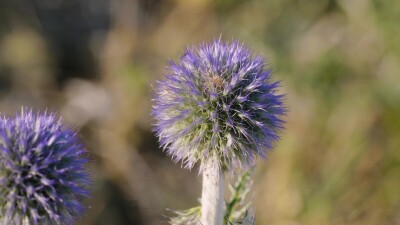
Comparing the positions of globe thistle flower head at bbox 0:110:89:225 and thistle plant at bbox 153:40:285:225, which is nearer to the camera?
globe thistle flower head at bbox 0:110:89:225

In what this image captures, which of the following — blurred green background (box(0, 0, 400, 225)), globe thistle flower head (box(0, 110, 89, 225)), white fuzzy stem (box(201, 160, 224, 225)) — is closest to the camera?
globe thistle flower head (box(0, 110, 89, 225))

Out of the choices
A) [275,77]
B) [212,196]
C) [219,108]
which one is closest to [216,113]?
[219,108]

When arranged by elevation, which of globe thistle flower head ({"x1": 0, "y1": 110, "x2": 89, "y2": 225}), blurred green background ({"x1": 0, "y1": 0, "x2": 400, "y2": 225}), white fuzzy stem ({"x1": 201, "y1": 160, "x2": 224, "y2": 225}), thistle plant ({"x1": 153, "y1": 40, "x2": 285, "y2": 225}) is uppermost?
blurred green background ({"x1": 0, "y1": 0, "x2": 400, "y2": 225})

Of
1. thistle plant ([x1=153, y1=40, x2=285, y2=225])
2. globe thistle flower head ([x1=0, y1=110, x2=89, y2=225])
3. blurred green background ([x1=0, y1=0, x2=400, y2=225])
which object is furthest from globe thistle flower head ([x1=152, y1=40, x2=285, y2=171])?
blurred green background ([x1=0, y1=0, x2=400, y2=225])

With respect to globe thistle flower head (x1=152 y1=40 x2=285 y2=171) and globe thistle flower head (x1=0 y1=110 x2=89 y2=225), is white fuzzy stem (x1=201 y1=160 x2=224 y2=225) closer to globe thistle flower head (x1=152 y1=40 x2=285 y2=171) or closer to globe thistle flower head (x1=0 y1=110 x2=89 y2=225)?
globe thistle flower head (x1=152 y1=40 x2=285 y2=171)

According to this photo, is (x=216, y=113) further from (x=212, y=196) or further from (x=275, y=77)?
(x=275, y=77)

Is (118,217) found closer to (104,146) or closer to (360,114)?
(104,146)
